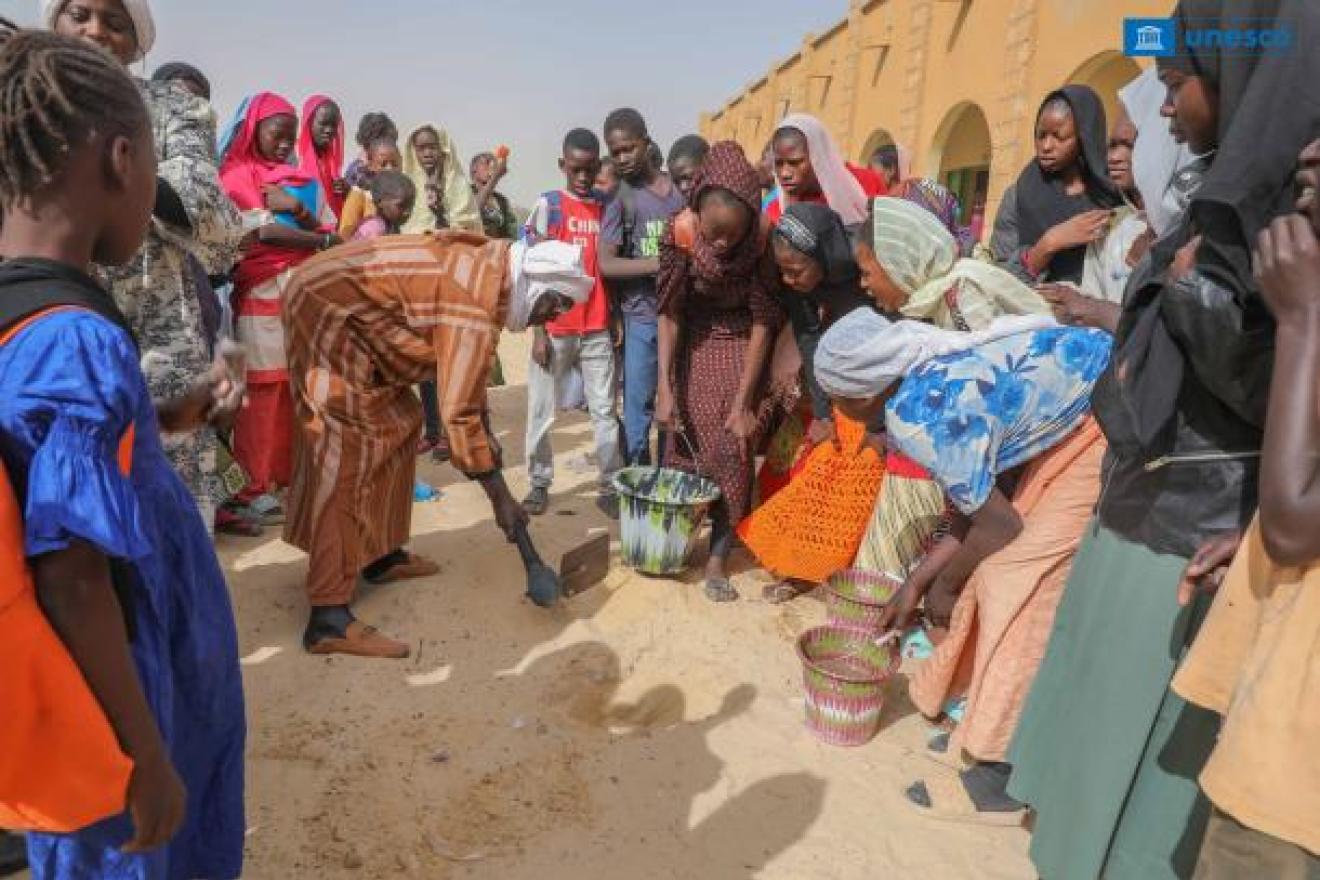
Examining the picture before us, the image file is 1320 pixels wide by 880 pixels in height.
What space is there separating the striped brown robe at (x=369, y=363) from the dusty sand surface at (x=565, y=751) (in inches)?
18.3

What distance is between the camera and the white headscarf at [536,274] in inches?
121

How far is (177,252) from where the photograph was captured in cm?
273

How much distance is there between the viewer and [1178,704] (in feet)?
5.51

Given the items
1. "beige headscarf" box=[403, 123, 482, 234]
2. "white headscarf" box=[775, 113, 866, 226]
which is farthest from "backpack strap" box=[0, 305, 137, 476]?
"beige headscarf" box=[403, 123, 482, 234]

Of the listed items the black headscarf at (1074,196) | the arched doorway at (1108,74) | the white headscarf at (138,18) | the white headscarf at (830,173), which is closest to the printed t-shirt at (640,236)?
the white headscarf at (830,173)

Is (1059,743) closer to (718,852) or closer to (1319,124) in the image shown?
(718,852)

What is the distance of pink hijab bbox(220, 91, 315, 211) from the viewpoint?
425cm

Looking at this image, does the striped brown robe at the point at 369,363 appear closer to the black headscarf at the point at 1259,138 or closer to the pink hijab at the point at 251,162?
the pink hijab at the point at 251,162

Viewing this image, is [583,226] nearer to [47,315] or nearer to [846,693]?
[846,693]

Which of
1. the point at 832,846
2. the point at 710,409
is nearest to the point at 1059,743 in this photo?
the point at 832,846

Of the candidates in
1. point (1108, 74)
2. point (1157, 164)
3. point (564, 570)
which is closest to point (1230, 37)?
point (1157, 164)

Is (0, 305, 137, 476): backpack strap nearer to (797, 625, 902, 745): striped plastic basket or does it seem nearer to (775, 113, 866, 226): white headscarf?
(797, 625, 902, 745): striped plastic basket

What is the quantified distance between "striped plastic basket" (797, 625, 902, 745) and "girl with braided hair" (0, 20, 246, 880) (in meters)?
2.02

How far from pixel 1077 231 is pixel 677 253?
5.86 ft
